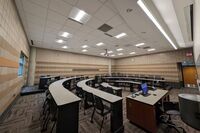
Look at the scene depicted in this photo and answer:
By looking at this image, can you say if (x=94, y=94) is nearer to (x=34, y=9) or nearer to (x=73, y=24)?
(x=73, y=24)

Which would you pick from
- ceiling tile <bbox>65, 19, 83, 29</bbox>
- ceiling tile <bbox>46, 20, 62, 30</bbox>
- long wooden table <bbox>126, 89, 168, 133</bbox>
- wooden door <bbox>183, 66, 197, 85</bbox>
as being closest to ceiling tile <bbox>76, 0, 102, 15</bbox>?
ceiling tile <bbox>65, 19, 83, 29</bbox>

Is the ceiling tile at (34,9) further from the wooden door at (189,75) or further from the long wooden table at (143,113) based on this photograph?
the wooden door at (189,75)

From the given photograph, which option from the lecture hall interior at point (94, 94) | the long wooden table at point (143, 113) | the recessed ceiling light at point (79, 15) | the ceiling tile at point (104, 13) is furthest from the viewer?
the recessed ceiling light at point (79, 15)

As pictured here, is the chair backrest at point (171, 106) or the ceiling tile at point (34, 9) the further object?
the ceiling tile at point (34, 9)

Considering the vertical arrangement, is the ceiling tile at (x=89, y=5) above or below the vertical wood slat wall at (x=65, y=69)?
above

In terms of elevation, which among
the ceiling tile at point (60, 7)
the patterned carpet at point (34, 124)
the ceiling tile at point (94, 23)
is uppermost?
the ceiling tile at point (60, 7)

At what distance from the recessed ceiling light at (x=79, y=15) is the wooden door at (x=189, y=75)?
10.5m

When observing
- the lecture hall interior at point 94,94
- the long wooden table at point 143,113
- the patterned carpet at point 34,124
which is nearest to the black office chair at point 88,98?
the lecture hall interior at point 94,94

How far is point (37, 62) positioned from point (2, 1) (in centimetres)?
612

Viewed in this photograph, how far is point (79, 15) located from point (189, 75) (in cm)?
1095

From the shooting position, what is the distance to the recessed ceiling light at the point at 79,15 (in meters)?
2.73

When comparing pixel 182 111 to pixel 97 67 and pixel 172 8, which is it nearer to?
pixel 172 8

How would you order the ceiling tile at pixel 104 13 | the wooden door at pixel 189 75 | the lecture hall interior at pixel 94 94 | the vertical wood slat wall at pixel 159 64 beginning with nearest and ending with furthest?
the lecture hall interior at pixel 94 94, the ceiling tile at pixel 104 13, the vertical wood slat wall at pixel 159 64, the wooden door at pixel 189 75

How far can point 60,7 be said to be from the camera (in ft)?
8.38
